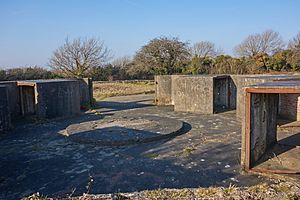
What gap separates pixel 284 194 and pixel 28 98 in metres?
13.3

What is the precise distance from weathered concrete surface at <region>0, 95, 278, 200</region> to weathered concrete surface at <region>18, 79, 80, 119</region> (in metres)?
2.67

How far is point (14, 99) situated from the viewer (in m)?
12.6

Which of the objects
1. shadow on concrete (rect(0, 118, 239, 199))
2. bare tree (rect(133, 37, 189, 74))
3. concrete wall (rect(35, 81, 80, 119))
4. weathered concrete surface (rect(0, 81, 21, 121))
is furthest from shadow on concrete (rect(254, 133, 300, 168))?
bare tree (rect(133, 37, 189, 74))

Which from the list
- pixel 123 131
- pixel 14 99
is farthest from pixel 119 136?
pixel 14 99

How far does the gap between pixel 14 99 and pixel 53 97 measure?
208 cm

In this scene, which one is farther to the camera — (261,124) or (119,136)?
(119,136)

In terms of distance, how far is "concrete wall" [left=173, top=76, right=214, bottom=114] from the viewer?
12.9 meters

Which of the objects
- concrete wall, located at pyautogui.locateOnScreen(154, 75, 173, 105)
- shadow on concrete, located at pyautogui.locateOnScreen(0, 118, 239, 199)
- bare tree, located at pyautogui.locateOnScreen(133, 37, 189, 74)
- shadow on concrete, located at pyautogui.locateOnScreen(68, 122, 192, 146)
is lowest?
shadow on concrete, located at pyautogui.locateOnScreen(0, 118, 239, 199)

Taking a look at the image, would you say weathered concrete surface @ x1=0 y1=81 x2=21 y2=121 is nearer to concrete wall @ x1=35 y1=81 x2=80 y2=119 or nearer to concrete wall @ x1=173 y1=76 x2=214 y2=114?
concrete wall @ x1=35 y1=81 x2=80 y2=119

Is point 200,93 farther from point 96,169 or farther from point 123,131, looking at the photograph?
point 96,169

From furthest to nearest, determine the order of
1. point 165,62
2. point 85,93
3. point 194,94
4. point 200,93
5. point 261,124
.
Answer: point 165,62
point 85,93
point 194,94
point 200,93
point 261,124

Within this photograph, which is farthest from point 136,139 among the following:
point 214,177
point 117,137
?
point 214,177

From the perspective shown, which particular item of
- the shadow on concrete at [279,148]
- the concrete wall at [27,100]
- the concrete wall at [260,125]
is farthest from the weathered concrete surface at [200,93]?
the concrete wall at [27,100]

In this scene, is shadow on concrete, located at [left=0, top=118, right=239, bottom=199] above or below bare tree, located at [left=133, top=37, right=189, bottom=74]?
below
